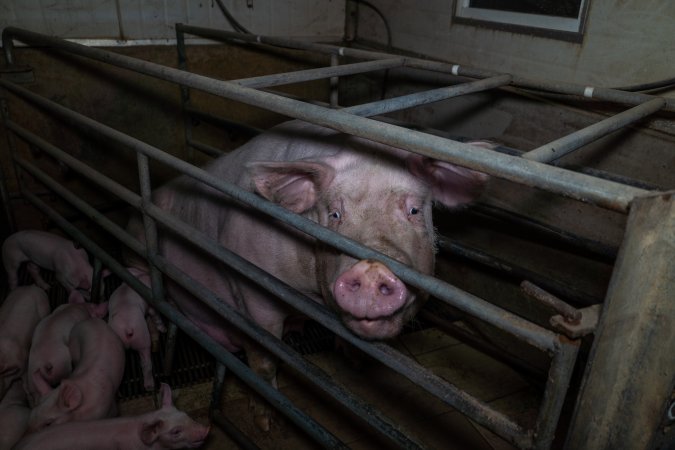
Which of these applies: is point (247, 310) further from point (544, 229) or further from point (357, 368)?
point (544, 229)

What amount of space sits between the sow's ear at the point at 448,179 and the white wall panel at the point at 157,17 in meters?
2.82

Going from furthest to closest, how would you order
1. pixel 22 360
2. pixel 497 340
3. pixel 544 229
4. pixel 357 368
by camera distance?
pixel 497 340 → pixel 357 368 → pixel 22 360 → pixel 544 229

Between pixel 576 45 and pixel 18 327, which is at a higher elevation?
pixel 576 45

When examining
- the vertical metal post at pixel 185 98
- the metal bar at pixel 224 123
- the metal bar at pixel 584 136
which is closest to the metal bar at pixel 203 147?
the vertical metal post at pixel 185 98

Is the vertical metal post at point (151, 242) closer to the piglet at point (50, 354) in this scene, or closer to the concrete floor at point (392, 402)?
the concrete floor at point (392, 402)

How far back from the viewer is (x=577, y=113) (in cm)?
255

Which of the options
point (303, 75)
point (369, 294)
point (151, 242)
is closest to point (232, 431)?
point (151, 242)

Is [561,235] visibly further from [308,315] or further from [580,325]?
[580,325]

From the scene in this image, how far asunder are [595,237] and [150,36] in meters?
3.38

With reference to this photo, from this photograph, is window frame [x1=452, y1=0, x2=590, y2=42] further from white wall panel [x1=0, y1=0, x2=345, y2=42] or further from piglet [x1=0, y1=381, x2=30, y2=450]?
piglet [x1=0, y1=381, x2=30, y2=450]

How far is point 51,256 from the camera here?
356 centimetres

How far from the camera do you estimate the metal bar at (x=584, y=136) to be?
1.16 meters

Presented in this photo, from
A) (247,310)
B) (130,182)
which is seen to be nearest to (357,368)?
(247,310)

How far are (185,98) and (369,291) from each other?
327cm
